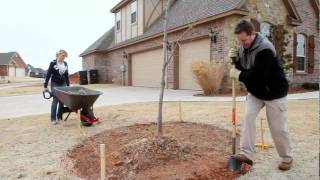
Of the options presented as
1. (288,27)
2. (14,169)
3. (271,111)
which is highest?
(288,27)

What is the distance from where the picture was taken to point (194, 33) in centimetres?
1767

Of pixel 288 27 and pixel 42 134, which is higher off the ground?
pixel 288 27

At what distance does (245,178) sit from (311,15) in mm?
18322

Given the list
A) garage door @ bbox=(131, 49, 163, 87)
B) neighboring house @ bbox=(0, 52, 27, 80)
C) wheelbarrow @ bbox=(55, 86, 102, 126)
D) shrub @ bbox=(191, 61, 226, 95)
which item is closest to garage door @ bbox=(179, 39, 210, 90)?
shrub @ bbox=(191, 61, 226, 95)

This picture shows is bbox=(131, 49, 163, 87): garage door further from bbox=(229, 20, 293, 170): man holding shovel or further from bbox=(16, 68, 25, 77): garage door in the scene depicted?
bbox=(16, 68, 25, 77): garage door

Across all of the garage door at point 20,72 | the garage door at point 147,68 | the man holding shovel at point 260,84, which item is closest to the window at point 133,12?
the garage door at point 147,68

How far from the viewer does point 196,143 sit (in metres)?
6.05

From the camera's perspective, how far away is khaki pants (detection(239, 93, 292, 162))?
4586 millimetres

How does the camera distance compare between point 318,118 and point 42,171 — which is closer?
point 42,171

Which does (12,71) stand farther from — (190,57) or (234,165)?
(234,165)

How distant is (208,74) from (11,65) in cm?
6695

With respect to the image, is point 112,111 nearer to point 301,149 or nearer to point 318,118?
point 318,118

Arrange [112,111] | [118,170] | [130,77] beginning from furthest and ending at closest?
[130,77]
[112,111]
[118,170]

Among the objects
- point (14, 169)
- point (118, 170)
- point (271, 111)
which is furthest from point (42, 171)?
point (271, 111)
